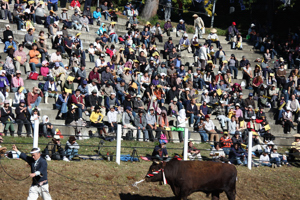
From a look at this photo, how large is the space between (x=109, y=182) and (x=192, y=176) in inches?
131

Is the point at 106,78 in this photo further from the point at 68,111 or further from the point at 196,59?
the point at 196,59

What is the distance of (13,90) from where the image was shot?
21.5 m

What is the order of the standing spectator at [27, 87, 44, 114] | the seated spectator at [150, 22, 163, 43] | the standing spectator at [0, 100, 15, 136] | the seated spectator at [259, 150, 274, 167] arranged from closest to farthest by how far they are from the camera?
the standing spectator at [0, 100, 15, 136]
the standing spectator at [27, 87, 44, 114]
the seated spectator at [259, 150, 274, 167]
the seated spectator at [150, 22, 163, 43]

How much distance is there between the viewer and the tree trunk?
36.7 metres

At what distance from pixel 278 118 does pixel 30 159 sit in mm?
16958

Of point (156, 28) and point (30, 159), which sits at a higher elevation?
point (156, 28)

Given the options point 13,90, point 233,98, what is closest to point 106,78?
point 13,90

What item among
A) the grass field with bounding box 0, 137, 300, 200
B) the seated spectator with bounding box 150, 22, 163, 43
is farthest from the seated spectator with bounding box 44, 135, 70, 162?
the seated spectator with bounding box 150, 22, 163, 43

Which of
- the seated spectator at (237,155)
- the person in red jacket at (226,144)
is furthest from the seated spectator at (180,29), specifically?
the seated spectator at (237,155)

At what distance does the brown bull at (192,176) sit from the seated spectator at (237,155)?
5.50m

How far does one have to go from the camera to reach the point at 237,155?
20.2 meters

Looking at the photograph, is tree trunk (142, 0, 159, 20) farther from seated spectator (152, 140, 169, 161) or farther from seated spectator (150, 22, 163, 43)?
seated spectator (152, 140, 169, 161)

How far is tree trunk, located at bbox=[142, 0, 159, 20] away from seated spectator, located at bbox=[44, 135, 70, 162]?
2090 cm

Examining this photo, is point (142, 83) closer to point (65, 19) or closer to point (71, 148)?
point (65, 19)
